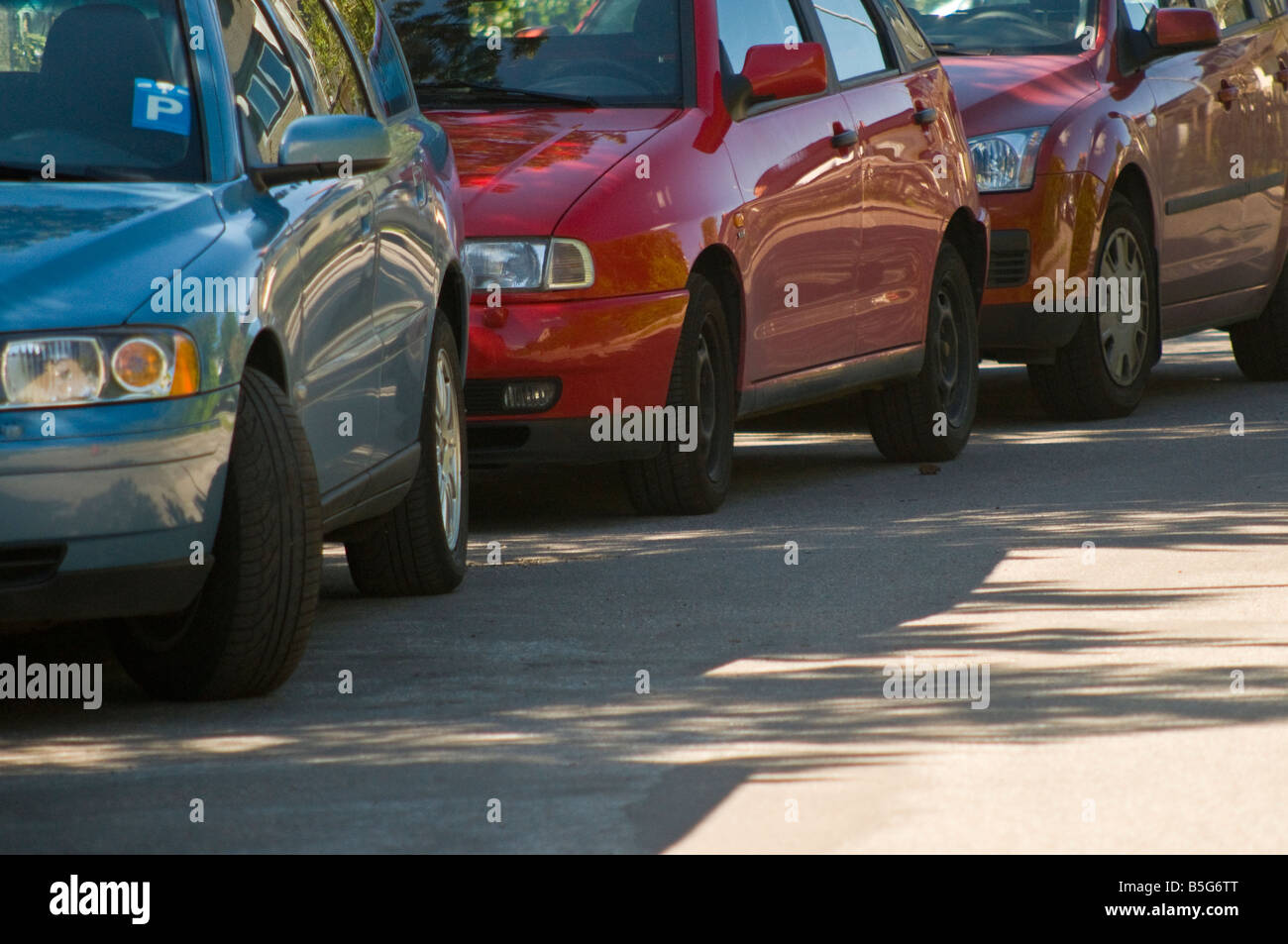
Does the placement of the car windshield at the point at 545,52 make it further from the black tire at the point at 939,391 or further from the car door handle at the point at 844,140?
the black tire at the point at 939,391

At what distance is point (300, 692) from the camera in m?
5.83

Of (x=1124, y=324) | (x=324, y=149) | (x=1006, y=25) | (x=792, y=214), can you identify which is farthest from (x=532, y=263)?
(x=1006, y=25)

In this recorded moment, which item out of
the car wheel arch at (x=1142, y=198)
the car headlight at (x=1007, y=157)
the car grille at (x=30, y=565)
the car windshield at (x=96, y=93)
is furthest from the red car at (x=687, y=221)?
the car grille at (x=30, y=565)

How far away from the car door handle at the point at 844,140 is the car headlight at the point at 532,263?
154 centimetres

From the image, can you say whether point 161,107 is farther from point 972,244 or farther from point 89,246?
point 972,244

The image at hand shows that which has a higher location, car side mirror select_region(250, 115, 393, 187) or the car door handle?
the car door handle

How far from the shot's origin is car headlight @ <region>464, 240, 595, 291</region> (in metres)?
8.23

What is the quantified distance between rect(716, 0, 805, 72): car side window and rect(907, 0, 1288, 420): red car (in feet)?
6.08

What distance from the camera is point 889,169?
32.3 ft

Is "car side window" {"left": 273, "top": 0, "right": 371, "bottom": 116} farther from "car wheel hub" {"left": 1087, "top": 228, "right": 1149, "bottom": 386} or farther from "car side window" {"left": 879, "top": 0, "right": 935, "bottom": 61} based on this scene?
"car wheel hub" {"left": 1087, "top": 228, "right": 1149, "bottom": 386}

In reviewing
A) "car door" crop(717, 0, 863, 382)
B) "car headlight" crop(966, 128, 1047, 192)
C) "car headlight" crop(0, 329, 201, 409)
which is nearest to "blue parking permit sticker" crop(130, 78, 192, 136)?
"car headlight" crop(0, 329, 201, 409)

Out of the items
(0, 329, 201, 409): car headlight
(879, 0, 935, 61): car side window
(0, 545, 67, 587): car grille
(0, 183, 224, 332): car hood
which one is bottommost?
(0, 545, 67, 587): car grille

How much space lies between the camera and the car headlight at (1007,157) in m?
11.1

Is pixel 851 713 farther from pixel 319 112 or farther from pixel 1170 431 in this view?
pixel 1170 431
